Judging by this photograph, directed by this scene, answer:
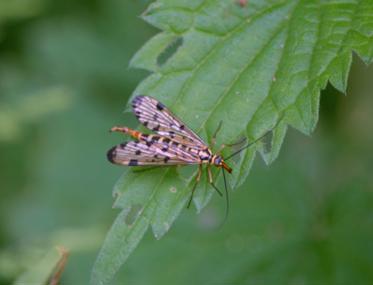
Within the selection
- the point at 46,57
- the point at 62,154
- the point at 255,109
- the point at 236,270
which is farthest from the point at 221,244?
the point at 46,57

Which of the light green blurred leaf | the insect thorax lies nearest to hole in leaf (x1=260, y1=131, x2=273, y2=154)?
the insect thorax

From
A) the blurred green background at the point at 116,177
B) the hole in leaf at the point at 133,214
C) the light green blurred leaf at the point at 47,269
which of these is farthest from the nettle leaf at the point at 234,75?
the blurred green background at the point at 116,177

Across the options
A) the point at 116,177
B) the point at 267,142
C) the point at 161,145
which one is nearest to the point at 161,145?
the point at 161,145

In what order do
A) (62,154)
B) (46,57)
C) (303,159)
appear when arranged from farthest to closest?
(46,57) < (62,154) < (303,159)

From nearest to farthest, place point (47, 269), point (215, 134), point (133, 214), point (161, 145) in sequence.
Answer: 1. point (133, 214)
2. point (47, 269)
3. point (215, 134)
4. point (161, 145)

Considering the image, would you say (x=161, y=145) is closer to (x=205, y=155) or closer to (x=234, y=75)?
(x=205, y=155)

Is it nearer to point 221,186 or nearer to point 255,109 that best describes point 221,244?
point 221,186
